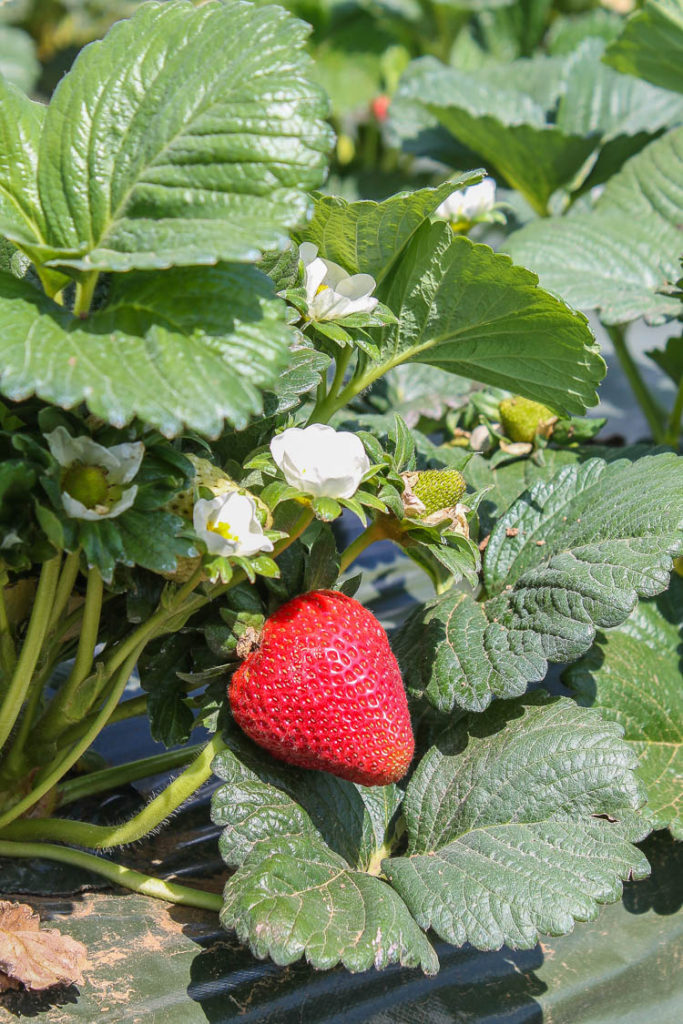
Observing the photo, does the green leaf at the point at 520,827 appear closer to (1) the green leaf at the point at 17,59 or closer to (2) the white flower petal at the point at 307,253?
(2) the white flower petal at the point at 307,253

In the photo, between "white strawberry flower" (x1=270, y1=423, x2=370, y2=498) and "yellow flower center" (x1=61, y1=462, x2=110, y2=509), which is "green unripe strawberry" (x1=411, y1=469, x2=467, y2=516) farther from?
"yellow flower center" (x1=61, y1=462, x2=110, y2=509)

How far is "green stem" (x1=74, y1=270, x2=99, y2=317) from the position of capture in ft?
2.30

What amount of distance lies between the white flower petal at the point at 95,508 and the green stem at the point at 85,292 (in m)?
0.12

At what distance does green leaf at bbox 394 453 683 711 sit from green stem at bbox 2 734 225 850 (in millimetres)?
195

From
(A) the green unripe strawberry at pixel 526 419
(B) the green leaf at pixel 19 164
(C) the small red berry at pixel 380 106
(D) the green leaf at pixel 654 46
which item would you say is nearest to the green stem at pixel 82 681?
(B) the green leaf at pixel 19 164

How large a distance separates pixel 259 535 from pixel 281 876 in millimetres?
250

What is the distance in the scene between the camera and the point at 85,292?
2.33 ft

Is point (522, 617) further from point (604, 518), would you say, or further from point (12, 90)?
point (12, 90)

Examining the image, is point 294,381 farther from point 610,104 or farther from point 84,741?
point 610,104

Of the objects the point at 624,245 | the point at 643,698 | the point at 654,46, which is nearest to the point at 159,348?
the point at 643,698

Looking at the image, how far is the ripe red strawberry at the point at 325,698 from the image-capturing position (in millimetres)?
826

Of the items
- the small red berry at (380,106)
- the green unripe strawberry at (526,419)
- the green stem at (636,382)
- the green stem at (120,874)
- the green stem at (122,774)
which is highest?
the green unripe strawberry at (526,419)

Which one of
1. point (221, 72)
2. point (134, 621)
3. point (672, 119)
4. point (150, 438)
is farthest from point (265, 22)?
point (672, 119)

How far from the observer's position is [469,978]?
0.92 metres
